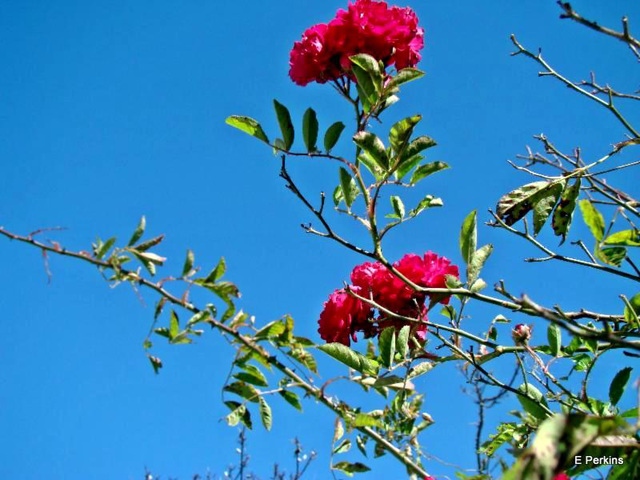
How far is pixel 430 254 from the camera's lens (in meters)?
1.68

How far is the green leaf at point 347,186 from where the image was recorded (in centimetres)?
145

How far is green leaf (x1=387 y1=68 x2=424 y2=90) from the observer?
52.1 inches

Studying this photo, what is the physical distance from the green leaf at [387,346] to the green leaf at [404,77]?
1.77ft

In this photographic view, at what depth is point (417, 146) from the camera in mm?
1351

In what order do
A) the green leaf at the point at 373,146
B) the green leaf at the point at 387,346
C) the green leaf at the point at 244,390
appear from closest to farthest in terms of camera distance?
1. the green leaf at the point at 244,390
2. the green leaf at the point at 373,146
3. the green leaf at the point at 387,346

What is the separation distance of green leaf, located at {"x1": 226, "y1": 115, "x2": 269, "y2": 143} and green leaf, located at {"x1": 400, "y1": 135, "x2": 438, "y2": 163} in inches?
12.4

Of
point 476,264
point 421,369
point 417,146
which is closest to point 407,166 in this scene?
point 417,146

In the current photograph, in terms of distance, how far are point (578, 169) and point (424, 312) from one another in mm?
529

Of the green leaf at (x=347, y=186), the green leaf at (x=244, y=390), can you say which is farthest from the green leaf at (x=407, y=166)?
the green leaf at (x=244, y=390)

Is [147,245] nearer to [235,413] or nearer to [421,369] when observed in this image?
[235,413]

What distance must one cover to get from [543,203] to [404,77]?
491 mm

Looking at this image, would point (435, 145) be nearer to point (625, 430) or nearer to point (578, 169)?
point (578, 169)

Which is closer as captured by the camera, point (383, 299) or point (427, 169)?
point (427, 169)

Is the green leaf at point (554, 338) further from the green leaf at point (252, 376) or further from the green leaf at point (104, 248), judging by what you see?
the green leaf at point (104, 248)
